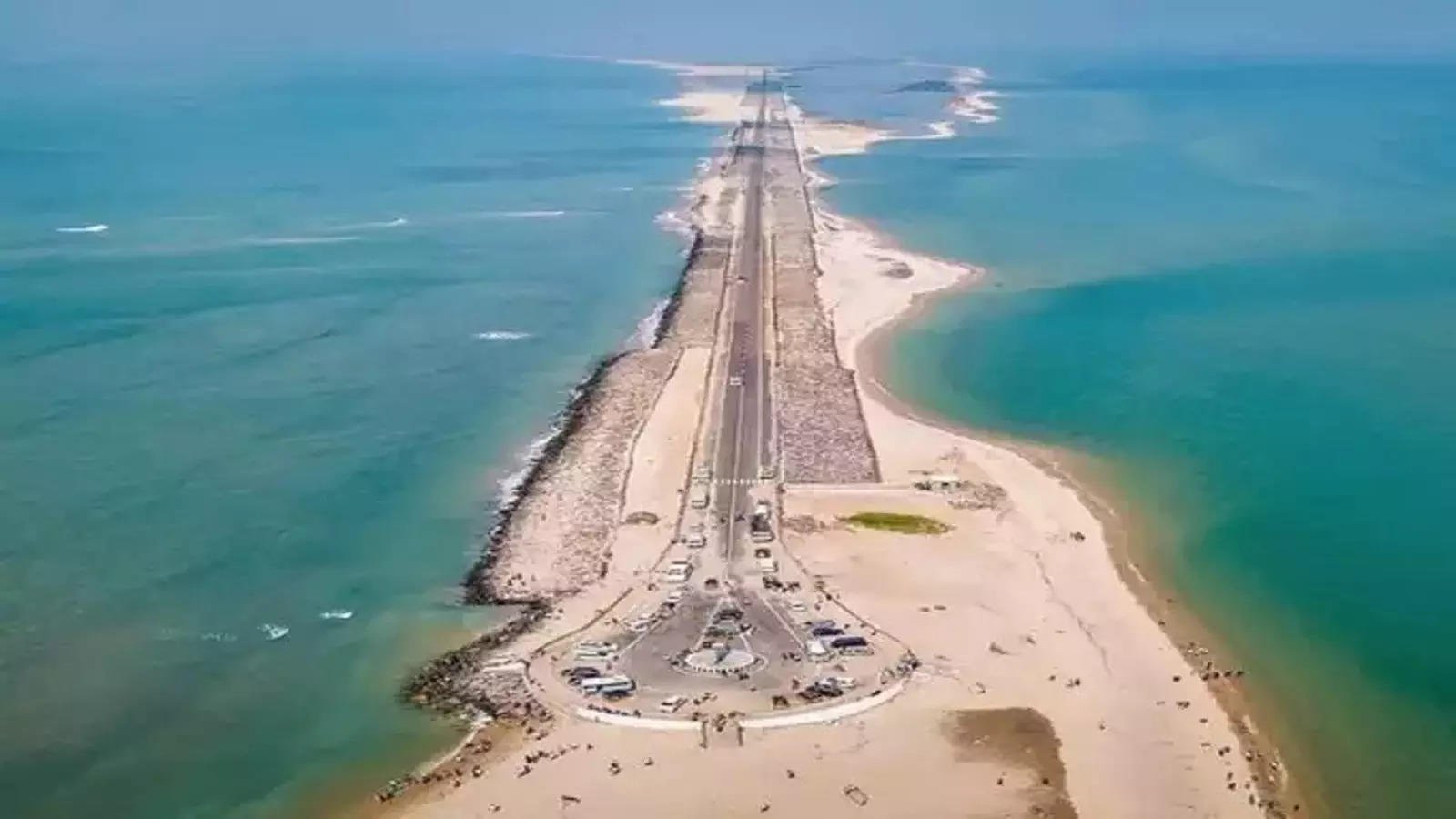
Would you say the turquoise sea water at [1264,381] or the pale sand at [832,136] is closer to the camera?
the turquoise sea water at [1264,381]

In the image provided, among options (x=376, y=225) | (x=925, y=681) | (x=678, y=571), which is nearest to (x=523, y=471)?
(x=678, y=571)

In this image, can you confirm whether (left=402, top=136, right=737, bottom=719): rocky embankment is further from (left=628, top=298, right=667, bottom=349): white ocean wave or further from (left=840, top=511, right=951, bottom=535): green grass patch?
(left=840, top=511, right=951, bottom=535): green grass patch

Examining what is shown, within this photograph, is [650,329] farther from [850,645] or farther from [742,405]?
[850,645]

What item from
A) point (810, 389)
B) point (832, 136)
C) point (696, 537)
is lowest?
point (696, 537)

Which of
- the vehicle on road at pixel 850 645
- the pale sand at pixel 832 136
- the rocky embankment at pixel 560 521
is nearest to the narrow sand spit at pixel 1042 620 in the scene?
the vehicle on road at pixel 850 645

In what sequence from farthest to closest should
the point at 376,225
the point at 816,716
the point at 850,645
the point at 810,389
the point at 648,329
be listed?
the point at 376,225 → the point at 648,329 → the point at 810,389 → the point at 850,645 → the point at 816,716

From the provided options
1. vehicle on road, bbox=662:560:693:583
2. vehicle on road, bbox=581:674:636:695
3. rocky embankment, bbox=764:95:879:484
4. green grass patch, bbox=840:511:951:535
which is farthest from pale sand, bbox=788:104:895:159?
vehicle on road, bbox=581:674:636:695

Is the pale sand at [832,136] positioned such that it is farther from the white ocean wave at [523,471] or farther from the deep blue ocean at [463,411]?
the white ocean wave at [523,471]
